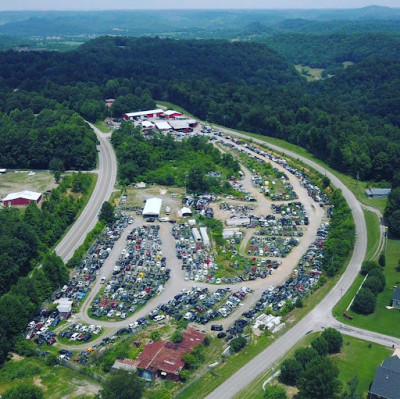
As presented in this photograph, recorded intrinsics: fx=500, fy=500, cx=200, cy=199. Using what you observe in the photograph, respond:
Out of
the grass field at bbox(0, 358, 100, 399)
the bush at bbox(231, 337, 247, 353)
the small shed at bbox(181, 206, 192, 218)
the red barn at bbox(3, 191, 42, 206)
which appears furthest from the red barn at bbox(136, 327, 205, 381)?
the red barn at bbox(3, 191, 42, 206)

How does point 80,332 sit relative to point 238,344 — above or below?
below

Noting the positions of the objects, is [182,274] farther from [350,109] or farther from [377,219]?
[350,109]

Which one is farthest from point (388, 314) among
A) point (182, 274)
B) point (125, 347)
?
point (125, 347)

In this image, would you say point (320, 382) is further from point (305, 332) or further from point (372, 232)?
point (372, 232)

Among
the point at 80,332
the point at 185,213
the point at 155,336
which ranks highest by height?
the point at 185,213

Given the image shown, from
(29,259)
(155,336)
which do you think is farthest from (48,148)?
(155,336)

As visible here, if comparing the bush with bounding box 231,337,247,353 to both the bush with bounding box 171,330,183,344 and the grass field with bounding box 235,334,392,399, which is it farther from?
the bush with bounding box 171,330,183,344

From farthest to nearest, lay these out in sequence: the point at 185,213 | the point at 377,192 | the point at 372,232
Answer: the point at 377,192 < the point at 185,213 < the point at 372,232
